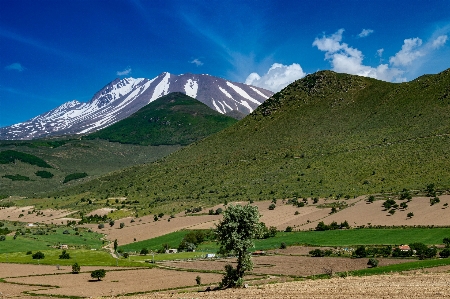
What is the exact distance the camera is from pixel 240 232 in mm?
39562

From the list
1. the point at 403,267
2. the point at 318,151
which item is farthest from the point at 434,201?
the point at 318,151

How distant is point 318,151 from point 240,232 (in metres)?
78.8

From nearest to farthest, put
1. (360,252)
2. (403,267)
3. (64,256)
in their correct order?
(403,267) < (360,252) < (64,256)

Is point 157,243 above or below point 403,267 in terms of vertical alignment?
above

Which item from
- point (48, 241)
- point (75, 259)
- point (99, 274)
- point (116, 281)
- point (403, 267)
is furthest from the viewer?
point (48, 241)

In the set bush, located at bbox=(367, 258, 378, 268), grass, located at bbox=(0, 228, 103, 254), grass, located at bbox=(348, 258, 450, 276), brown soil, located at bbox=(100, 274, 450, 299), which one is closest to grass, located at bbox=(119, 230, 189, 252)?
grass, located at bbox=(0, 228, 103, 254)

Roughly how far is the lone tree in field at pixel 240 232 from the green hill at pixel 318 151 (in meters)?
48.9

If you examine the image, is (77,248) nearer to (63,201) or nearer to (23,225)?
(23,225)

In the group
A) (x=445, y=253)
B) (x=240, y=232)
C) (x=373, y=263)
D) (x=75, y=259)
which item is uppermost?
(x=240, y=232)

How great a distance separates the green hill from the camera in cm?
9212

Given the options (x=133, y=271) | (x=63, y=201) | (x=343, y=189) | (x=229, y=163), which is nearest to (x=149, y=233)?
(x=133, y=271)

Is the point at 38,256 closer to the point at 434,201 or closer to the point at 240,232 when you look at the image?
the point at 240,232

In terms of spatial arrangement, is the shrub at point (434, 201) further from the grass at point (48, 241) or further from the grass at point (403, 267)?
the grass at point (48, 241)

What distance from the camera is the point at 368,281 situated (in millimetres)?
33906
